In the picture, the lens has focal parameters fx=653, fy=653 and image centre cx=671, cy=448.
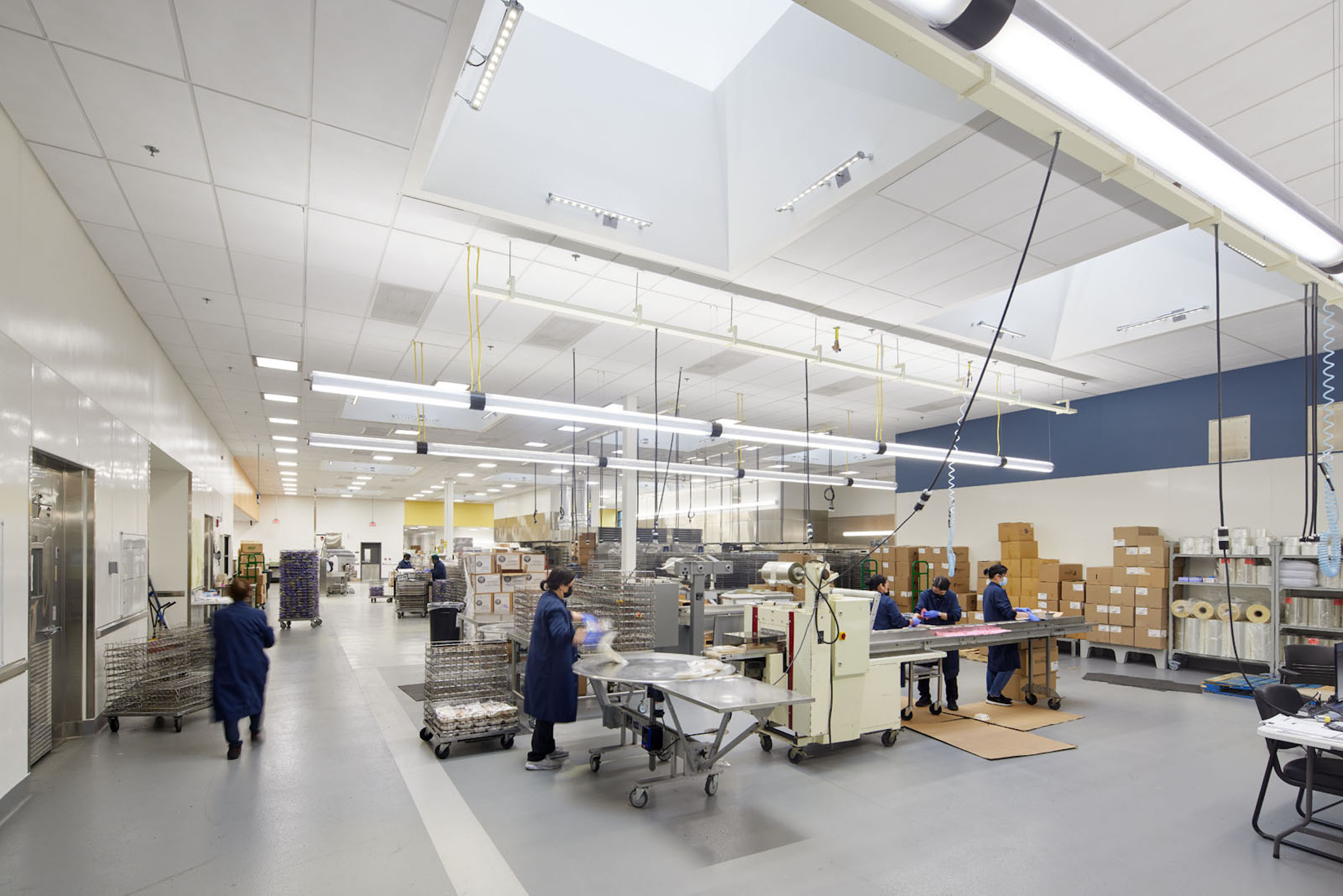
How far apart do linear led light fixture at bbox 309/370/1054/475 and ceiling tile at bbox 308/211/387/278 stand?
37.7 inches

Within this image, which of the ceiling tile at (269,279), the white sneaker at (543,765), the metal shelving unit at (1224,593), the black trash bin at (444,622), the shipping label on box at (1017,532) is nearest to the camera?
the white sneaker at (543,765)

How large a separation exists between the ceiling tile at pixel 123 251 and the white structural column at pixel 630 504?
6.05 metres

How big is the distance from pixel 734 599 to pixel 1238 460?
6898 millimetres

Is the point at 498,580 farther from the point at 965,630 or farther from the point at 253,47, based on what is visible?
the point at 253,47

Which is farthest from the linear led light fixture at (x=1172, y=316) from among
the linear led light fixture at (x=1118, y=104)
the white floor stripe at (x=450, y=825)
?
the white floor stripe at (x=450, y=825)

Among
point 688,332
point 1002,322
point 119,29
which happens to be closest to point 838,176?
point 688,332

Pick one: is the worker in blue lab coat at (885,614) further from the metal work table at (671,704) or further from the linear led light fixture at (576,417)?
the metal work table at (671,704)

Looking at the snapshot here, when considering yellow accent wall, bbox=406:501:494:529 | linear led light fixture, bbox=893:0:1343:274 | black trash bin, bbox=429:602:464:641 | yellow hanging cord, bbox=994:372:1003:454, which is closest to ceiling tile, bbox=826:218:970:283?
linear led light fixture, bbox=893:0:1343:274

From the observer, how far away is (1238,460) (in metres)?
8.62

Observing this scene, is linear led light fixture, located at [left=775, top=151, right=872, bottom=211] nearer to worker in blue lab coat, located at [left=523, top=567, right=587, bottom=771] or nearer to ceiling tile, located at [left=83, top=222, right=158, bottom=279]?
worker in blue lab coat, located at [left=523, top=567, right=587, bottom=771]

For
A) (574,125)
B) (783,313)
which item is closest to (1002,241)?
(783,313)

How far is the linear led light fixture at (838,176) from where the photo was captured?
419 centimetres

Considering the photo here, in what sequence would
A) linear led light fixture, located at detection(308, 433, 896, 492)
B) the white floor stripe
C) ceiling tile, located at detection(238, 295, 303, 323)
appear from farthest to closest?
linear led light fixture, located at detection(308, 433, 896, 492), ceiling tile, located at detection(238, 295, 303, 323), the white floor stripe

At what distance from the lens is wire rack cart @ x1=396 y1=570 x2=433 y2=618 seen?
15.0 meters
